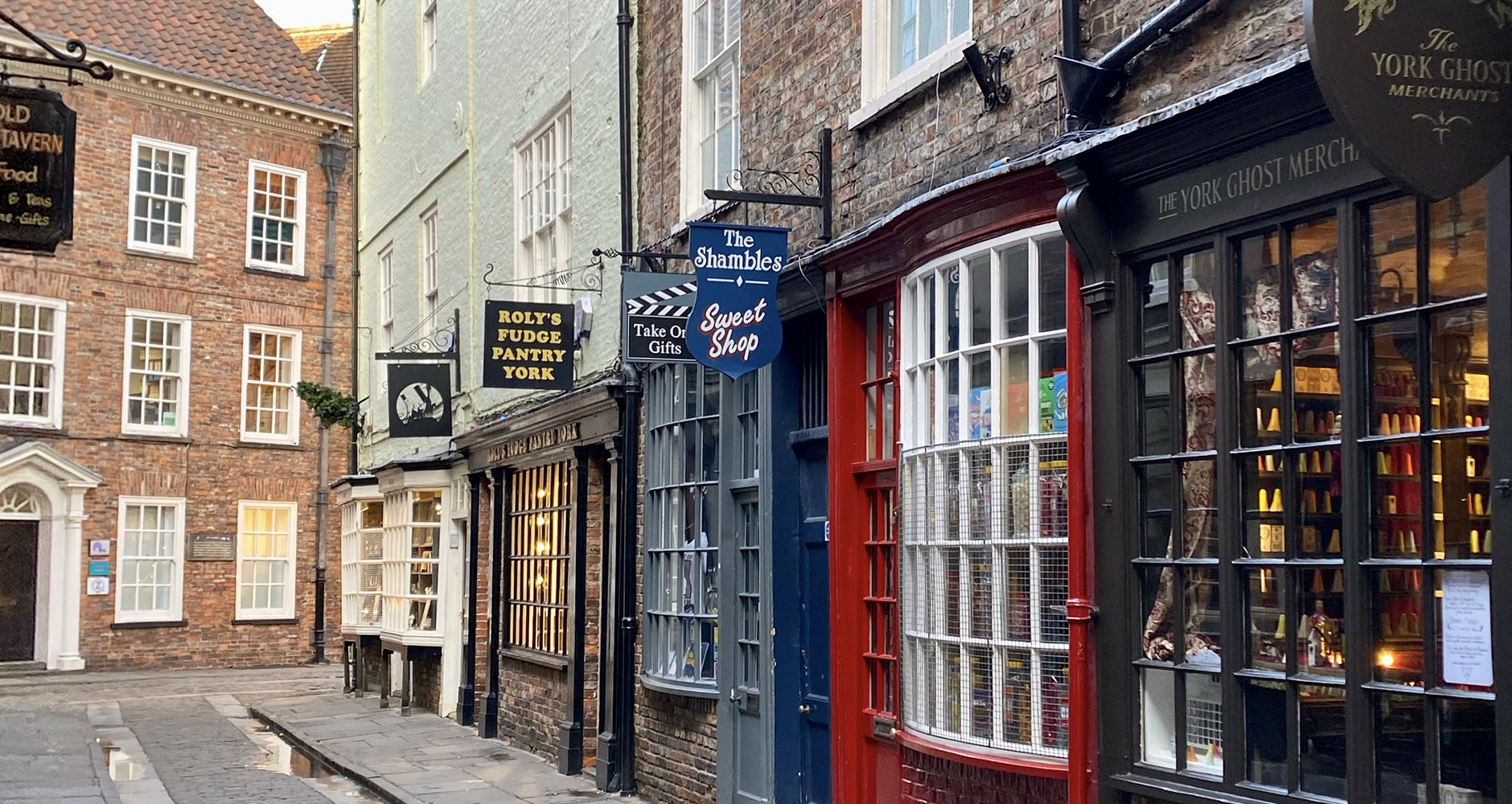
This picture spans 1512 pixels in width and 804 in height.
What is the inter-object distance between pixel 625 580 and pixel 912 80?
5.42 meters

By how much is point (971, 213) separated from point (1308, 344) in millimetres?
2147

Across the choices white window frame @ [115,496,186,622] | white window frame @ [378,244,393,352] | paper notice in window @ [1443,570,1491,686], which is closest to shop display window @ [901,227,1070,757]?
paper notice in window @ [1443,570,1491,686]

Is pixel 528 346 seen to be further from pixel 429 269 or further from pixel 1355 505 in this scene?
pixel 1355 505

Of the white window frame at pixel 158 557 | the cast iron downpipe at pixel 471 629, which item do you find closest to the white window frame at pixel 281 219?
the white window frame at pixel 158 557

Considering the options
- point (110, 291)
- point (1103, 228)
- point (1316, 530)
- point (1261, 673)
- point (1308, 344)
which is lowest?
point (1261, 673)

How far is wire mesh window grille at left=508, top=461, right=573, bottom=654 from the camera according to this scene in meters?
14.4

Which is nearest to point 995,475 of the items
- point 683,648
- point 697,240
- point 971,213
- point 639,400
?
point 971,213

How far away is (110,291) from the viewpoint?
28.1 m

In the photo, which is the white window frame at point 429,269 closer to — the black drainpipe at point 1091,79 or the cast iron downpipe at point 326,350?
the cast iron downpipe at point 326,350

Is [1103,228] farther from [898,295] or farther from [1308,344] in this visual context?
[898,295]

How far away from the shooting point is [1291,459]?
5406mm

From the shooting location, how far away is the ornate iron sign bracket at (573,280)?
528 inches

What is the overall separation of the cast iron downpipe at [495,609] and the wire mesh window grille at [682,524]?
4940mm

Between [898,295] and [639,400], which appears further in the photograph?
Answer: [639,400]
